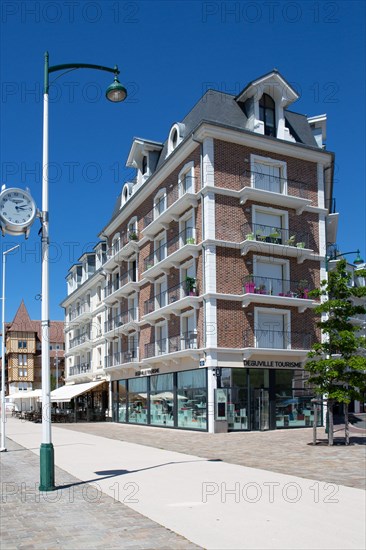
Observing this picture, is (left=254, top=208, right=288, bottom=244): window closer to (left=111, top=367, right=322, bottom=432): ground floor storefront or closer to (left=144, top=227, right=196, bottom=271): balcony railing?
(left=144, top=227, right=196, bottom=271): balcony railing

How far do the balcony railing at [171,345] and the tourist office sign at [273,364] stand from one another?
8.74 feet

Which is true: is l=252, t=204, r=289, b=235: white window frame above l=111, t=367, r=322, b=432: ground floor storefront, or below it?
above

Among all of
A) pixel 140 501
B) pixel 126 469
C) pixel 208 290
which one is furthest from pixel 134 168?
pixel 140 501

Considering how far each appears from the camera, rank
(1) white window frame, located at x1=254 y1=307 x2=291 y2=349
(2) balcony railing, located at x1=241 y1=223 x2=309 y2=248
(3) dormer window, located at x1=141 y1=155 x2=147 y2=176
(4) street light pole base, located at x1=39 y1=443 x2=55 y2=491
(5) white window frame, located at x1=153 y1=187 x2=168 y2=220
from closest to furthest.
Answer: (4) street light pole base, located at x1=39 y1=443 x2=55 y2=491 → (1) white window frame, located at x1=254 y1=307 x2=291 y2=349 → (2) balcony railing, located at x1=241 y1=223 x2=309 y2=248 → (5) white window frame, located at x1=153 y1=187 x2=168 y2=220 → (3) dormer window, located at x1=141 y1=155 x2=147 y2=176

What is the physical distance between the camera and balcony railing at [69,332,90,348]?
5446 centimetres

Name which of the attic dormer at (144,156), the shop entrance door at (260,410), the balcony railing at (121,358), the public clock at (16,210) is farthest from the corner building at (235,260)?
the public clock at (16,210)

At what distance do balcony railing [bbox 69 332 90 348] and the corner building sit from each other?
18.6 m

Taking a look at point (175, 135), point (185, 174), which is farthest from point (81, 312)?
point (185, 174)

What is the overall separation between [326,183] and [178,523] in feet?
98.5

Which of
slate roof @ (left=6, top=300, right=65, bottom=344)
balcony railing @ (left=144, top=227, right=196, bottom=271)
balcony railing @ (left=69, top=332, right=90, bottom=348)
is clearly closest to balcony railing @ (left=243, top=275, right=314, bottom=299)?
balcony railing @ (left=144, top=227, right=196, bottom=271)

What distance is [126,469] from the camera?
13484mm

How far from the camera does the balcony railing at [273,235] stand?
29.6 m

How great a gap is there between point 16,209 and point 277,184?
71.2ft

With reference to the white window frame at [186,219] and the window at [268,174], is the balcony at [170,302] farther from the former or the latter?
the window at [268,174]
